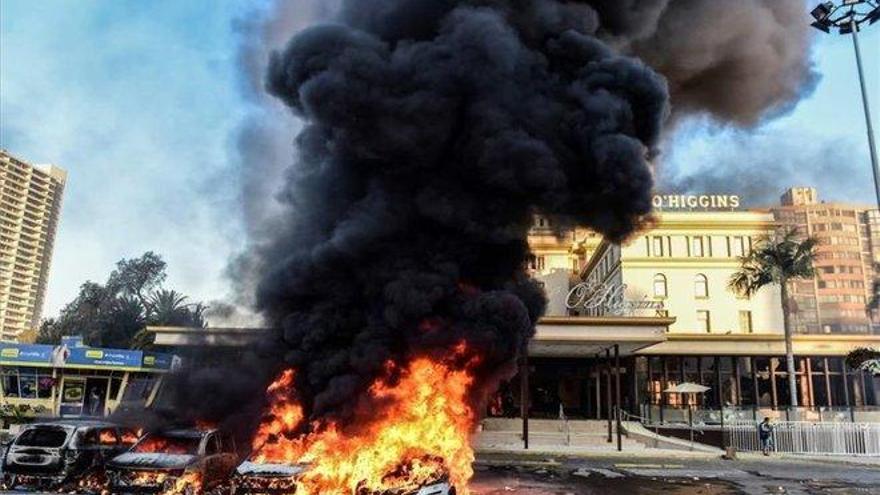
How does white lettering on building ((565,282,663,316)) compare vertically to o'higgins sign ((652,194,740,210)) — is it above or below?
below

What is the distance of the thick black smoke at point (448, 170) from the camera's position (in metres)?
14.2

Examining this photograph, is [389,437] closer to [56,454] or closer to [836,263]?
[56,454]

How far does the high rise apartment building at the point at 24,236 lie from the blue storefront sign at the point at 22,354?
9548 cm

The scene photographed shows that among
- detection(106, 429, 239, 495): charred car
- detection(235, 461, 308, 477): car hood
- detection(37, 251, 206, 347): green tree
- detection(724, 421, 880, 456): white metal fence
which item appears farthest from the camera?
detection(37, 251, 206, 347): green tree

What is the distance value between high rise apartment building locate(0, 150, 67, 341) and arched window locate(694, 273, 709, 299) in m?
122

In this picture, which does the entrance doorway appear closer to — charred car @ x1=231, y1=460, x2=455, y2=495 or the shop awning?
the shop awning

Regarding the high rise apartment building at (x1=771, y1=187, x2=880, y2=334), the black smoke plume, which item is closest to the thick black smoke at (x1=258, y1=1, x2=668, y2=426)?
the black smoke plume

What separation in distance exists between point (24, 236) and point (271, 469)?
145 metres

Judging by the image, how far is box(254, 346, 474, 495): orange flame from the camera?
1196cm

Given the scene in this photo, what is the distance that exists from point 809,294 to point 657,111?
435 feet

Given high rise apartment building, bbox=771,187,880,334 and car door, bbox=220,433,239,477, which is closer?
car door, bbox=220,433,239,477

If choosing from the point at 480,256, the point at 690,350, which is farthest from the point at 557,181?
the point at 690,350

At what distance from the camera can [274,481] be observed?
1173cm

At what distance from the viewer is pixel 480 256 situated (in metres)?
15.8
